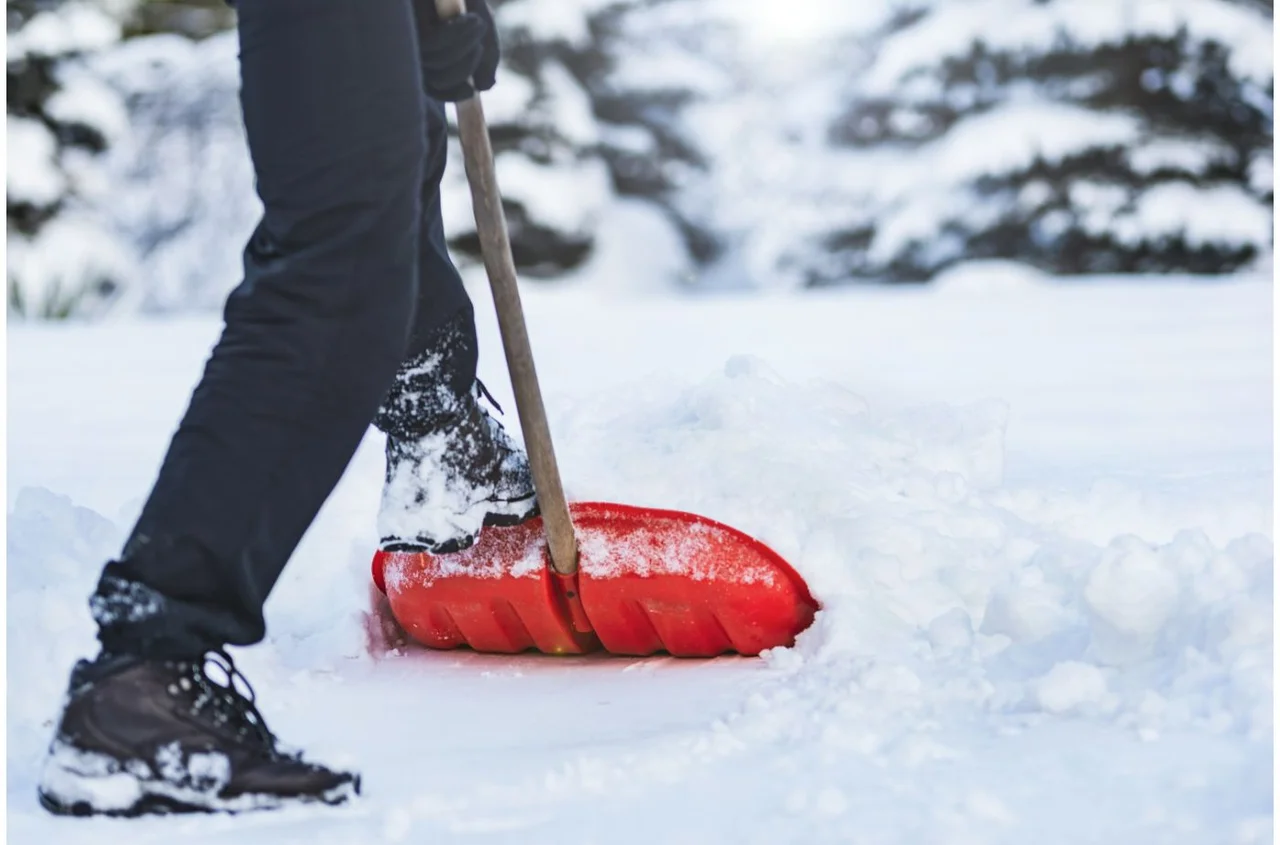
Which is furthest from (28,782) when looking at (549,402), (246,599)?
(549,402)

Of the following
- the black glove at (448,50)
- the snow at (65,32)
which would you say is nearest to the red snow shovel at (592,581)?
the black glove at (448,50)

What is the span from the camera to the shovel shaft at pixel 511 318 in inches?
49.0

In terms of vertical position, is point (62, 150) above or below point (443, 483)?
above

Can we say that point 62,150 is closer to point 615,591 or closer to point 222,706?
point 615,591

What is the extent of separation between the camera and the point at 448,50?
117cm

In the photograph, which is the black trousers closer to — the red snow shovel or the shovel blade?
the red snow shovel

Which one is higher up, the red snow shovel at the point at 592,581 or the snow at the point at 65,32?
the snow at the point at 65,32

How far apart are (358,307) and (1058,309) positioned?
5473 millimetres

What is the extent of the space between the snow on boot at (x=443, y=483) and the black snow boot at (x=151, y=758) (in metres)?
0.42

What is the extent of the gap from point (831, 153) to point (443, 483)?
1050cm

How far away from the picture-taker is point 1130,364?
381 centimetres

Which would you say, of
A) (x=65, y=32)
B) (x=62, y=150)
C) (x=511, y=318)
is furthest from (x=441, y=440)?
(x=65, y=32)

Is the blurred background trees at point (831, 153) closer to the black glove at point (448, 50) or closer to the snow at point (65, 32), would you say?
the snow at point (65, 32)

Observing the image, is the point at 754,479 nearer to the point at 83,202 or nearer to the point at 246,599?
the point at 246,599
